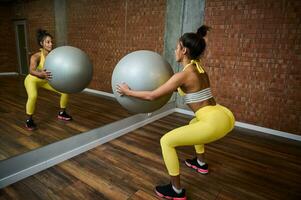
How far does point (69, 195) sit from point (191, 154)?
59.3 inches

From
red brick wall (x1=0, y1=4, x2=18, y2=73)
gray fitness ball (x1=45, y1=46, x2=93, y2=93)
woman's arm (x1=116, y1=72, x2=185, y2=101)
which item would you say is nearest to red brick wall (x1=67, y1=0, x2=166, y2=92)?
gray fitness ball (x1=45, y1=46, x2=93, y2=93)

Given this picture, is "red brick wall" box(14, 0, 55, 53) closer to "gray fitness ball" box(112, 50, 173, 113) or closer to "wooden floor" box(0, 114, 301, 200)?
"gray fitness ball" box(112, 50, 173, 113)

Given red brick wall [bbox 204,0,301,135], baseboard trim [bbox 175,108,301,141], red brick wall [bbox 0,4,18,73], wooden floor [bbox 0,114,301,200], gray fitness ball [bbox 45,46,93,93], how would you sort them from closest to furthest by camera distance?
wooden floor [bbox 0,114,301,200] < red brick wall [bbox 0,4,18,73] < gray fitness ball [bbox 45,46,93,93] < red brick wall [bbox 204,0,301,135] < baseboard trim [bbox 175,108,301,141]

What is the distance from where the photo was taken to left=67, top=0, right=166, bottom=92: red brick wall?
266 centimetres

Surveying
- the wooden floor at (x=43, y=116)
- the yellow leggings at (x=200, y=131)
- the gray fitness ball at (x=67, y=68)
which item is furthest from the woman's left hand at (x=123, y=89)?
the wooden floor at (x=43, y=116)

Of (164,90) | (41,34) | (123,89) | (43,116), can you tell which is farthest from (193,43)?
(43,116)

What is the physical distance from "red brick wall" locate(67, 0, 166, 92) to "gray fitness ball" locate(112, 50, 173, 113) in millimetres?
1094

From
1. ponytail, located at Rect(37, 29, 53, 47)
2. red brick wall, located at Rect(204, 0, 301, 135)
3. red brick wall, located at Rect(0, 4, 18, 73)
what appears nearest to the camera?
red brick wall, located at Rect(0, 4, 18, 73)

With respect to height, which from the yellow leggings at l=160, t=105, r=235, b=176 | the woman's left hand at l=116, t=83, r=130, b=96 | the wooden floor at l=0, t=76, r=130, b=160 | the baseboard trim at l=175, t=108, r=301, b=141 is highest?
the woman's left hand at l=116, t=83, r=130, b=96

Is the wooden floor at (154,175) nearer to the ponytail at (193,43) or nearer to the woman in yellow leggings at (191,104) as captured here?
the woman in yellow leggings at (191,104)

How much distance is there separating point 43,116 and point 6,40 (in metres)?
1.09

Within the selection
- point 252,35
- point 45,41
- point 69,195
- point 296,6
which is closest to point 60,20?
point 45,41

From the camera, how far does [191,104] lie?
1.85m

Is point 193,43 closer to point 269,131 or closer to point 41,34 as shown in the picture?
point 41,34
